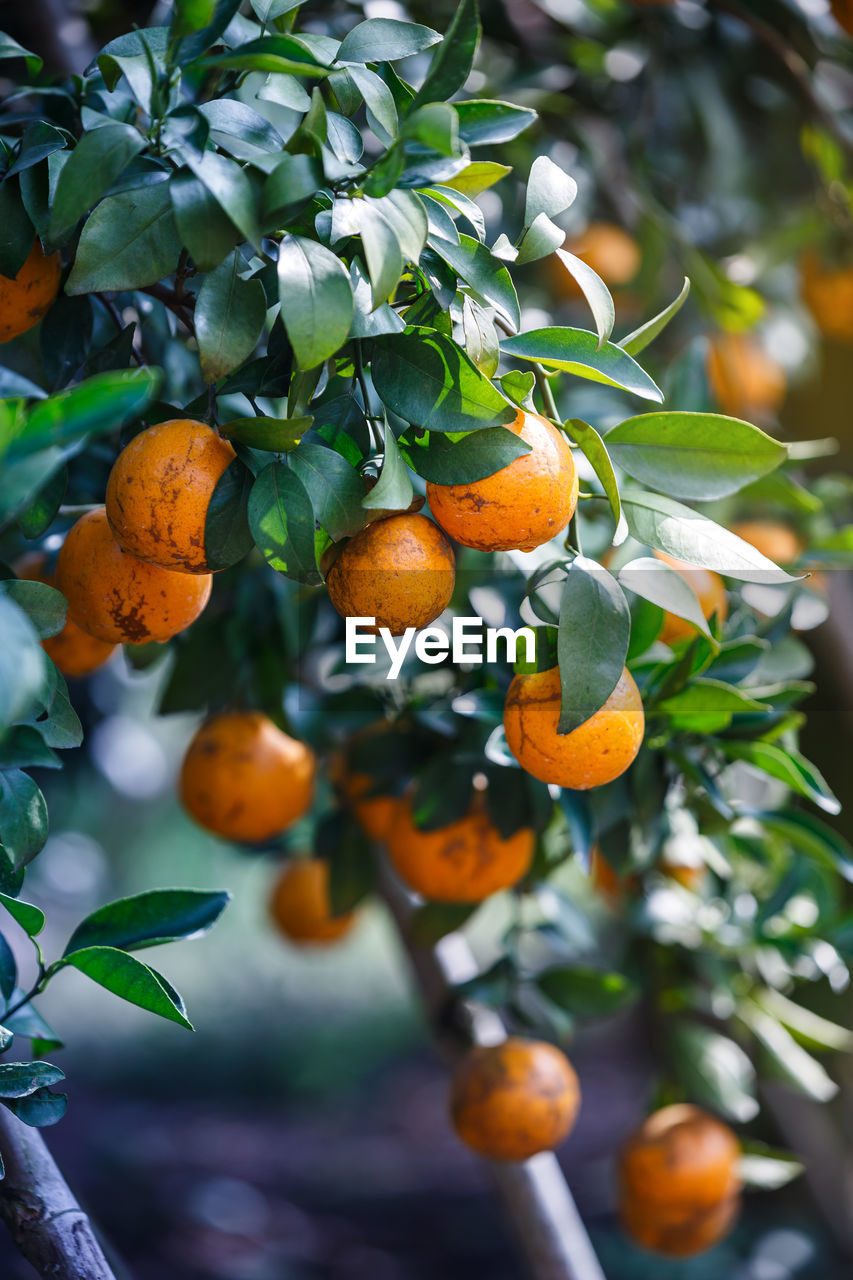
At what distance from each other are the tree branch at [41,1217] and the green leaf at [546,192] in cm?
58

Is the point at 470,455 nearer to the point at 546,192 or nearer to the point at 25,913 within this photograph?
the point at 546,192

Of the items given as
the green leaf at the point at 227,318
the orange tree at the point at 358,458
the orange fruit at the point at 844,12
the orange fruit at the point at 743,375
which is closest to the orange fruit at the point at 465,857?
the orange tree at the point at 358,458

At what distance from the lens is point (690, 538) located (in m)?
0.53

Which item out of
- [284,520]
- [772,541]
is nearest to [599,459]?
Result: [284,520]

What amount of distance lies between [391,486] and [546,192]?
18 centimetres

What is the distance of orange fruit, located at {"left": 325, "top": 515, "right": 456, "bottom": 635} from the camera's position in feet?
1.69

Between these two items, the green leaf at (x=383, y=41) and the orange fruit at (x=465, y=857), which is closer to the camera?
the green leaf at (x=383, y=41)

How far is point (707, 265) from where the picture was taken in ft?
3.61

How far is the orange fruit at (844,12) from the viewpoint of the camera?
93 cm

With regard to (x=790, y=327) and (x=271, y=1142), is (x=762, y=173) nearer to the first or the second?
(x=790, y=327)

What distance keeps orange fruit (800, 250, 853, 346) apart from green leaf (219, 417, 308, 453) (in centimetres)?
127

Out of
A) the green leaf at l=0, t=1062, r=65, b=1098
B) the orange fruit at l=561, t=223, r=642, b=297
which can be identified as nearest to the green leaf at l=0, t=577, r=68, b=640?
the green leaf at l=0, t=1062, r=65, b=1098

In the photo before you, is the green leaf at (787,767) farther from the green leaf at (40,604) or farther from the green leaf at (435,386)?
the green leaf at (40,604)

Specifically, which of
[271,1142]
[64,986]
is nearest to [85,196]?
[271,1142]
